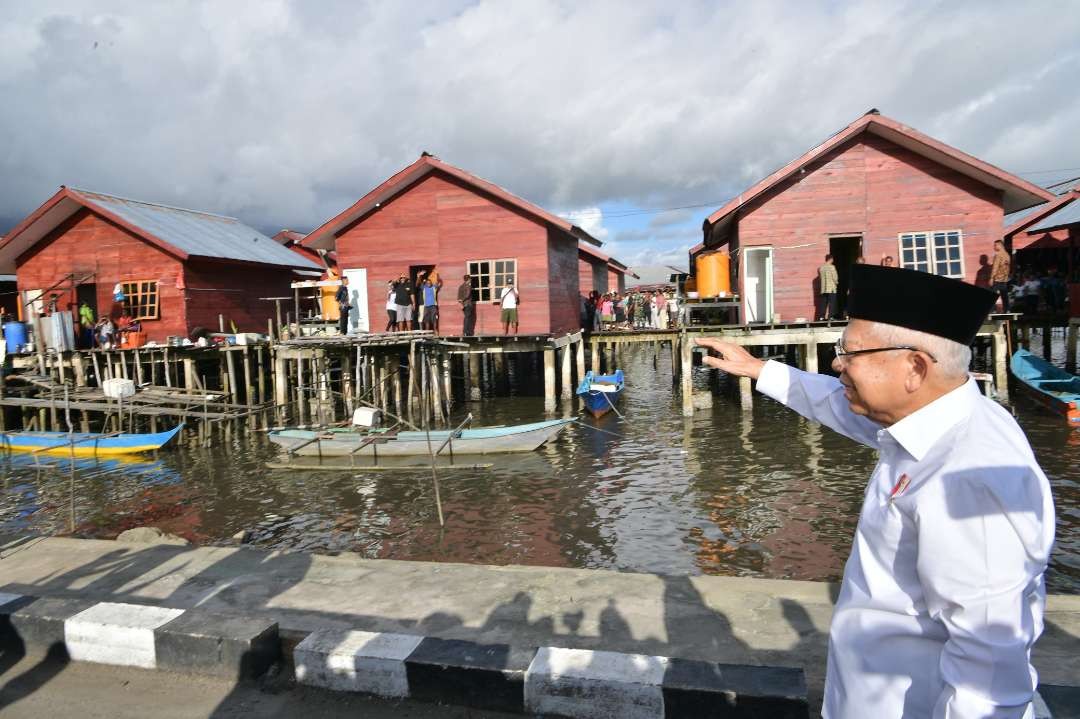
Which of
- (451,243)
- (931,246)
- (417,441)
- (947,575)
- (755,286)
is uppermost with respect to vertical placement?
(451,243)

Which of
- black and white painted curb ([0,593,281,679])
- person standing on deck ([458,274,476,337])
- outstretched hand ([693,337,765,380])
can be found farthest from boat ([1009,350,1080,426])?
black and white painted curb ([0,593,281,679])

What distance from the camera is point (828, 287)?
738 inches

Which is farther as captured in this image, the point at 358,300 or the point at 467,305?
the point at 358,300

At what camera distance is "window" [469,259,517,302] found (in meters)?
21.6

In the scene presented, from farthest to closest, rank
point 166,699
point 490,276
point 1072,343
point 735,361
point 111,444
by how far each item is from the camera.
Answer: point 1072,343, point 490,276, point 111,444, point 166,699, point 735,361

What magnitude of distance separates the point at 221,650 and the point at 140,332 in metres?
22.9

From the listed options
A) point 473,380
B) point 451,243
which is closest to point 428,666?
point 451,243

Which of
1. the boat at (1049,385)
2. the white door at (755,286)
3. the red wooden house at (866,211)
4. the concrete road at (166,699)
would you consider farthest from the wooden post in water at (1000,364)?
the concrete road at (166,699)

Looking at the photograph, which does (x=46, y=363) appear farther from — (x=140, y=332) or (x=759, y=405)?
(x=759, y=405)

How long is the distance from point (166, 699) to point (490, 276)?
18306mm

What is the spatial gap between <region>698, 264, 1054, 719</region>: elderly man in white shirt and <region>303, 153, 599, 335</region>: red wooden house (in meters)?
19.3

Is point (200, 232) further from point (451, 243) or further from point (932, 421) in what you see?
point (932, 421)

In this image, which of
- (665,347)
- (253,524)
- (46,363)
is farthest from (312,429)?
(665,347)

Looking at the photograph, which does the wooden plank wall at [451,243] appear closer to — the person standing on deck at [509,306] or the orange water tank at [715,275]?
the person standing on deck at [509,306]
